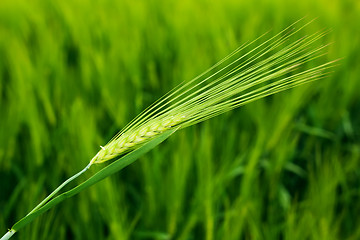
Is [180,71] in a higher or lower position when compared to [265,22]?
lower

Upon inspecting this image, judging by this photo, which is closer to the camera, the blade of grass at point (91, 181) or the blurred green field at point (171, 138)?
the blade of grass at point (91, 181)

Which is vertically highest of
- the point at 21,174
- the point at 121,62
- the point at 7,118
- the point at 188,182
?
the point at 121,62

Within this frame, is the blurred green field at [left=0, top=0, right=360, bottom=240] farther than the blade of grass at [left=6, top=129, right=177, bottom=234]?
Yes

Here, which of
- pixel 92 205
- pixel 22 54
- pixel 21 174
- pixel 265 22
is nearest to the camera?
pixel 92 205

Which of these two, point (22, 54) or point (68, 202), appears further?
point (22, 54)

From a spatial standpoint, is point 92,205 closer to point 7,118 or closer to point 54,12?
point 7,118

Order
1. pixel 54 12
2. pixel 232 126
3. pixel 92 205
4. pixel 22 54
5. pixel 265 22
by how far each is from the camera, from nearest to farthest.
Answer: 1. pixel 92 205
2. pixel 232 126
3. pixel 22 54
4. pixel 265 22
5. pixel 54 12

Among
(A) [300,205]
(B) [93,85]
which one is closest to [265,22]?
(B) [93,85]

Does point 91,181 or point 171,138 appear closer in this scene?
point 91,181
